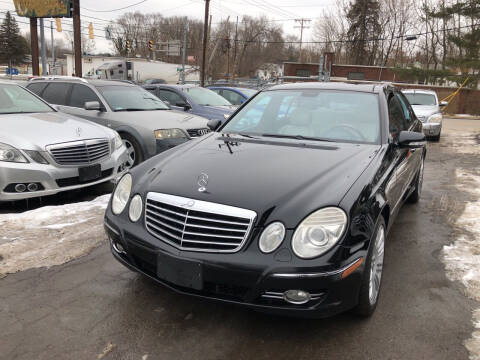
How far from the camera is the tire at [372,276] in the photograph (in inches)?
98.0

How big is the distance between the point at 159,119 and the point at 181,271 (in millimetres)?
5223

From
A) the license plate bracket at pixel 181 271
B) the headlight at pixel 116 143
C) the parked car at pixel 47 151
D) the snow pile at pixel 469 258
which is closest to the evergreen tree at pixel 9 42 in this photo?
the parked car at pixel 47 151

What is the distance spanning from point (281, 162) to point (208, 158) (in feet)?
1.79

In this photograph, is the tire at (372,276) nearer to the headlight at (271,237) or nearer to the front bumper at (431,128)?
the headlight at (271,237)

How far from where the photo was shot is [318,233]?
2270mm

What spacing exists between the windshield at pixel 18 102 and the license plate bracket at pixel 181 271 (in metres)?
4.31

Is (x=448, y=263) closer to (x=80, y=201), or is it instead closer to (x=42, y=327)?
(x=42, y=327)

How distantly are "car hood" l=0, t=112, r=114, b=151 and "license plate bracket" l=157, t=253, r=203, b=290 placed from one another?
3.03m

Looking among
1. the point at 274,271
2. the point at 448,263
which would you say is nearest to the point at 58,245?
the point at 274,271

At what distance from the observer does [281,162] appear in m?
2.92

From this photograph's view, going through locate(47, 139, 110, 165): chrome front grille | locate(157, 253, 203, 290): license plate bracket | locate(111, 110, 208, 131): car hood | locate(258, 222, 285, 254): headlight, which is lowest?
locate(157, 253, 203, 290): license plate bracket

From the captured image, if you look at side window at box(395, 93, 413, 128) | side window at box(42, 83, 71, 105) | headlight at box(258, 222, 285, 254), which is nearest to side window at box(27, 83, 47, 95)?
side window at box(42, 83, 71, 105)

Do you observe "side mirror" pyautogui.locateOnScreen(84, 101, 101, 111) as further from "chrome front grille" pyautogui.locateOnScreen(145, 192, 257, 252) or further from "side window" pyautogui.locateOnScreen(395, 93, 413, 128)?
"chrome front grille" pyautogui.locateOnScreen(145, 192, 257, 252)

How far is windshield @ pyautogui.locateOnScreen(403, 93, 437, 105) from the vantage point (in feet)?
43.6
